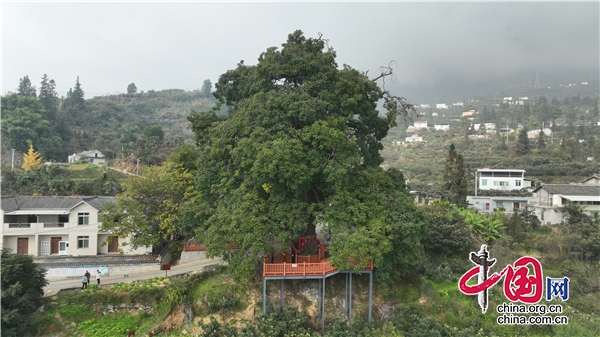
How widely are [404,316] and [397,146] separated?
257ft

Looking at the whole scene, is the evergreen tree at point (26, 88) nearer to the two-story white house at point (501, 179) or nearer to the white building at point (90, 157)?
the white building at point (90, 157)

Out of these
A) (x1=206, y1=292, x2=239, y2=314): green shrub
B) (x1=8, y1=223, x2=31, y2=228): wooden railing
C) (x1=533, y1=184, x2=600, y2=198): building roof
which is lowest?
(x1=206, y1=292, x2=239, y2=314): green shrub

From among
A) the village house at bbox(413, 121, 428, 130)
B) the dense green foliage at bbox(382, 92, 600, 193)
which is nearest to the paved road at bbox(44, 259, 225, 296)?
the dense green foliage at bbox(382, 92, 600, 193)

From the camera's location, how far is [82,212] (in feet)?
76.3

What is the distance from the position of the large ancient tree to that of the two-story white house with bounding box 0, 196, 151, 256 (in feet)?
34.8

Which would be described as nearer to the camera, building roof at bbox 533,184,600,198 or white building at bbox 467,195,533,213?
building roof at bbox 533,184,600,198

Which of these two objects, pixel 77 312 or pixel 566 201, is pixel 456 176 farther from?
pixel 77 312

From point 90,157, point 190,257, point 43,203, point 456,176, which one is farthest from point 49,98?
point 456,176

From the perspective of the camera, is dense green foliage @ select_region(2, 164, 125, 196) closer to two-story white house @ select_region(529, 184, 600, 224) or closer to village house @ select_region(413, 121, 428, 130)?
two-story white house @ select_region(529, 184, 600, 224)

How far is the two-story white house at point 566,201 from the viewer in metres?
30.9

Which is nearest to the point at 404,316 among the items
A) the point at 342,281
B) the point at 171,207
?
the point at 342,281

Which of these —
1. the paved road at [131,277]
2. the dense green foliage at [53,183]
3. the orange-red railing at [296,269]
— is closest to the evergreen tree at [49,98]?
the dense green foliage at [53,183]
